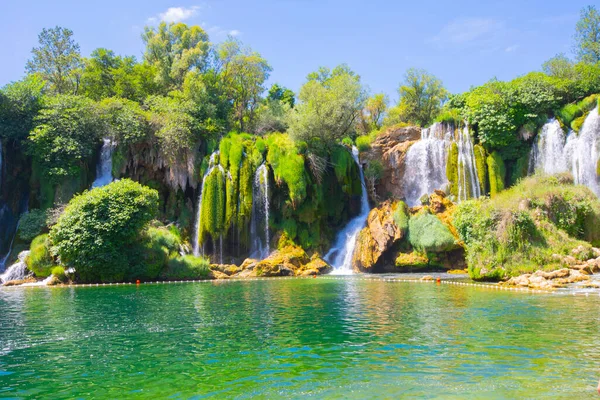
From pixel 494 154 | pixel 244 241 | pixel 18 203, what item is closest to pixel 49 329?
pixel 244 241

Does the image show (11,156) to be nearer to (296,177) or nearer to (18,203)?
(18,203)

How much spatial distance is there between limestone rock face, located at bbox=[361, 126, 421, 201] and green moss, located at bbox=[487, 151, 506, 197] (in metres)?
6.82

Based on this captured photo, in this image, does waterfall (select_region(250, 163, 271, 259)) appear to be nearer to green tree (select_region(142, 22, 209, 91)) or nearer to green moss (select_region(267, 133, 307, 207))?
green moss (select_region(267, 133, 307, 207))

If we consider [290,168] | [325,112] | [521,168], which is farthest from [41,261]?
[521,168]

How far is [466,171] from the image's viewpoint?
42031 millimetres

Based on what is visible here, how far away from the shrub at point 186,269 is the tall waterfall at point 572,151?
25.6m

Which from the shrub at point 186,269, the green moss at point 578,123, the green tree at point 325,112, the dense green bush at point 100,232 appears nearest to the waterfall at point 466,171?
the green moss at point 578,123

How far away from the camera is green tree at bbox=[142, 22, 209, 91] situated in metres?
56.2

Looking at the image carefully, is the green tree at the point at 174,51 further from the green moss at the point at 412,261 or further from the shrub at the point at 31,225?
the green moss at the point at 412,261

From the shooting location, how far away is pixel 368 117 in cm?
6038

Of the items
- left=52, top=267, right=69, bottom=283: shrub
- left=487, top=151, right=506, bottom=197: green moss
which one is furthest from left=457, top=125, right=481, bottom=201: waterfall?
left=52, top=267, right=69, bottom=283: shrub

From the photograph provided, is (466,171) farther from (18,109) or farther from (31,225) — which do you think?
(18,109)

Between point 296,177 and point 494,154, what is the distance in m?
16.6

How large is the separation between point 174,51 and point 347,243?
3373 cm
